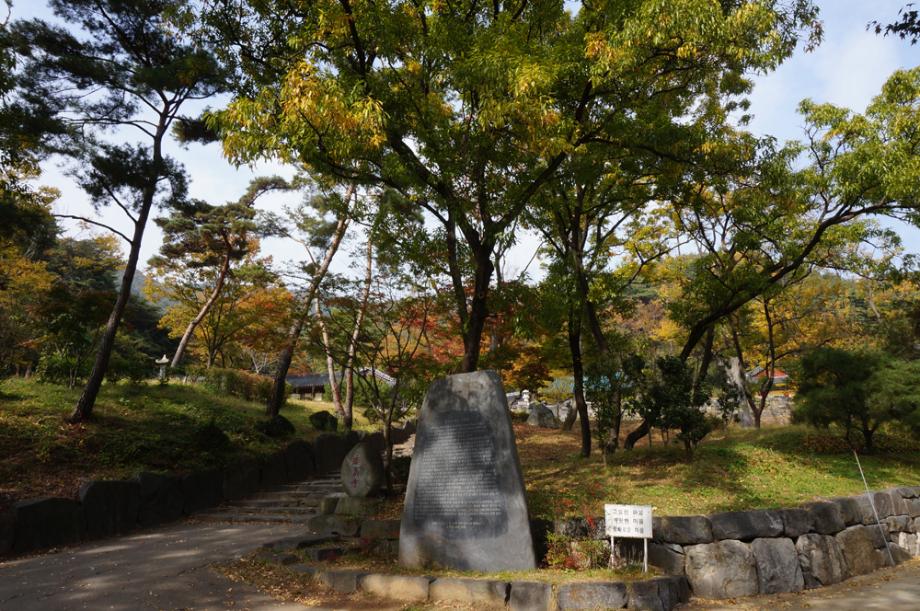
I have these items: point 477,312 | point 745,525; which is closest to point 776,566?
point 745,525

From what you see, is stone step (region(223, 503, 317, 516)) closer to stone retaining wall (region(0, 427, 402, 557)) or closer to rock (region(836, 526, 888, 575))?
stone retaining wall (region(0, 427, 402, 557))

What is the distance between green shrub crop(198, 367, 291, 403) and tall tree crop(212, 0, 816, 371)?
10.8m

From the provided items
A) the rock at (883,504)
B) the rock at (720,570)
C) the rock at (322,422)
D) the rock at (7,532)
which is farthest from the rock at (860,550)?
the rock at (322,422)

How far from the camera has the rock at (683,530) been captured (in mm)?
6277

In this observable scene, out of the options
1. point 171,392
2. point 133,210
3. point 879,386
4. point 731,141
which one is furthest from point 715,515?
point 171,392

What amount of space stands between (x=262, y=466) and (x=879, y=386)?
12.1 metres

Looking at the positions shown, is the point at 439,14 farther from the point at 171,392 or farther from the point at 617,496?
the point at 171,392

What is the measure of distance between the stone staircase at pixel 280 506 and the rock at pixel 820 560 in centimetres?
747

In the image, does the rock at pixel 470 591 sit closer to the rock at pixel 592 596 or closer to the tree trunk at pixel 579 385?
the rock at pixel 592 596

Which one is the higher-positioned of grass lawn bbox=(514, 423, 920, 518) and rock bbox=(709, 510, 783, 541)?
→ grass lawn bbox=(514, 423, 920, 518)

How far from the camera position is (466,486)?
624 cm

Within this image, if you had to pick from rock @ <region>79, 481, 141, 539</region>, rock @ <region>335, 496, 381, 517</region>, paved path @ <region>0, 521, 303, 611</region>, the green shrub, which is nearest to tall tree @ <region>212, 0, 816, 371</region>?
rock @ <region>335, 496, 381, 517</region>

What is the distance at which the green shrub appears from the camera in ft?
55.2

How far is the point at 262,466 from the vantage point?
468 inches
